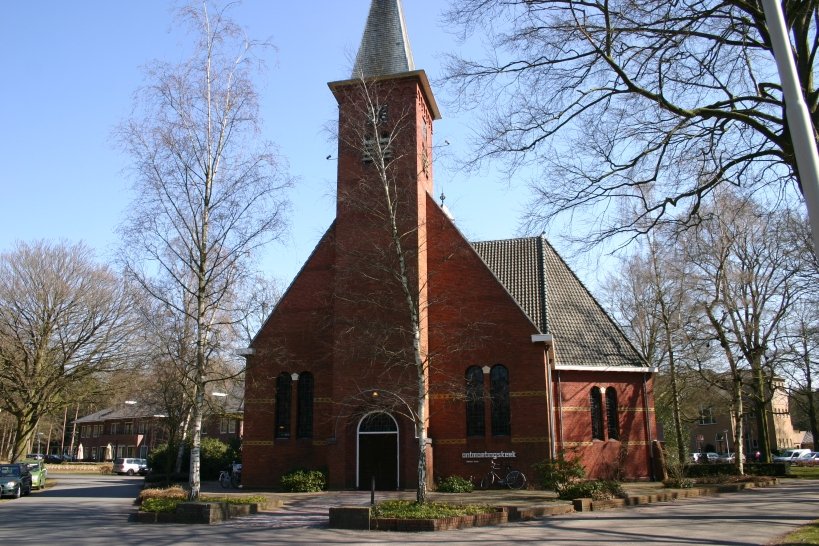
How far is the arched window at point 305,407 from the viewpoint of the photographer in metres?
28.0

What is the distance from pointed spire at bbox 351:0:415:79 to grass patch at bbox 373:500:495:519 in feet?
61.0

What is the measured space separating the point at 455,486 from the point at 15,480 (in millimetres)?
19835

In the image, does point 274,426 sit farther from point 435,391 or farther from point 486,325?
point 486,325

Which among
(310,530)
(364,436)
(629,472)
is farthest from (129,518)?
(629,472)

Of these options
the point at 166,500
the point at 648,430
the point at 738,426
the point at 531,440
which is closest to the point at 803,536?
the point at 531,440

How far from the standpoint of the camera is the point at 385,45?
29875 millimetres

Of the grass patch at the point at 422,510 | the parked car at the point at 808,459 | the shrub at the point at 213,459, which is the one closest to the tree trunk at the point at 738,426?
the grass patch at the point at 422,510

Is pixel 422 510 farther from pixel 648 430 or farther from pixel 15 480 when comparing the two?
pixel 15 480

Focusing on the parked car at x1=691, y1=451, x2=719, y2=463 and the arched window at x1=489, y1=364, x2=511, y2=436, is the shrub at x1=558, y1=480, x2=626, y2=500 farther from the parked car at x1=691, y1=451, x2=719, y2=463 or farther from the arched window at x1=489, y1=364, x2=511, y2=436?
the parked car at x1=691, y1=451, x2=719, y2=463

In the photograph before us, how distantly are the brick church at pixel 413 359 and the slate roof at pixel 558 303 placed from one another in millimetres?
95

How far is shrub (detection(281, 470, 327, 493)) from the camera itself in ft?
82.1

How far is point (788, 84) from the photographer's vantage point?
707 cm

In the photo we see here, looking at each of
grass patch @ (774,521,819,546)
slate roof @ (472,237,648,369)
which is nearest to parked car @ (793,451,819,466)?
slate roof @ (472,237,648,369)

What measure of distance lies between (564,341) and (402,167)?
1053 cm
